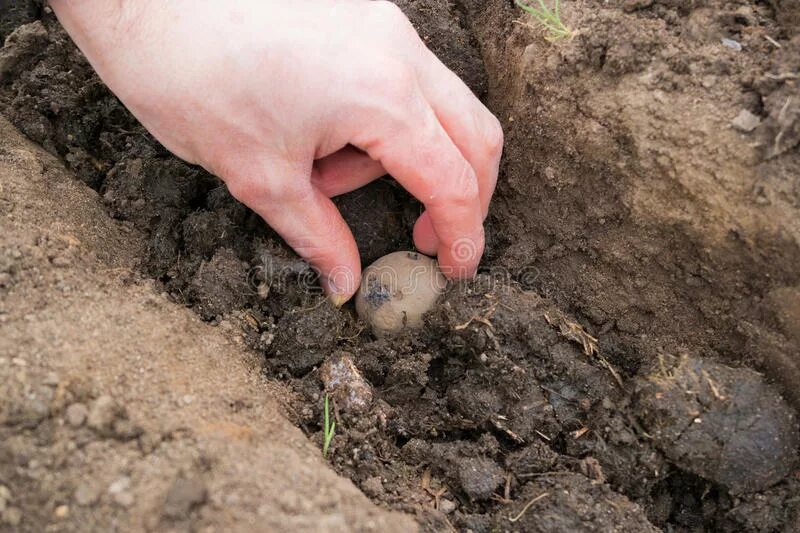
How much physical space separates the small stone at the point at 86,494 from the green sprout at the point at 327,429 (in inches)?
26.3

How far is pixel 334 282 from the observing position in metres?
2.47

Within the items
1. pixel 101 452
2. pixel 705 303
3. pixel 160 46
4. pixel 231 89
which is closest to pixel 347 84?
pixel 231 89

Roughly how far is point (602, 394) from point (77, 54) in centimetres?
259

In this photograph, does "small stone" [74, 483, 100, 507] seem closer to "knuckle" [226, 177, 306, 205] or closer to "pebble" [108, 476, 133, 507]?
"pebble" [108, 476, 133, 507]

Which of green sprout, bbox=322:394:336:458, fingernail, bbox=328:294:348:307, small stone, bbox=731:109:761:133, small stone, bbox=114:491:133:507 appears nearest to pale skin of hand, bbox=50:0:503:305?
fingernail, bbox=328:294:348:307

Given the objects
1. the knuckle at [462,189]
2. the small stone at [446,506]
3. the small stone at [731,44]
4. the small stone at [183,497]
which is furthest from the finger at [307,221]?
the small stone at [731,44]

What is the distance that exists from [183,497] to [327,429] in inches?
24.0

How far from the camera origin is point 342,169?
7.91 ft

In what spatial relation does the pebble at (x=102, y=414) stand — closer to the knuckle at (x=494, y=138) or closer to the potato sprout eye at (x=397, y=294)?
the potato sprout eye at (x=397, y=294)

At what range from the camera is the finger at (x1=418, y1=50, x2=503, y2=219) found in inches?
89.9

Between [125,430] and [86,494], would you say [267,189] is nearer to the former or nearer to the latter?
[125,430]

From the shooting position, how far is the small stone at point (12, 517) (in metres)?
1.51

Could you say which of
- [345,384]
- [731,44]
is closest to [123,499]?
[345,384]

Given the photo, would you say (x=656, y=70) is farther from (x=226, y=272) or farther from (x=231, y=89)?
(x=226, y=272)
